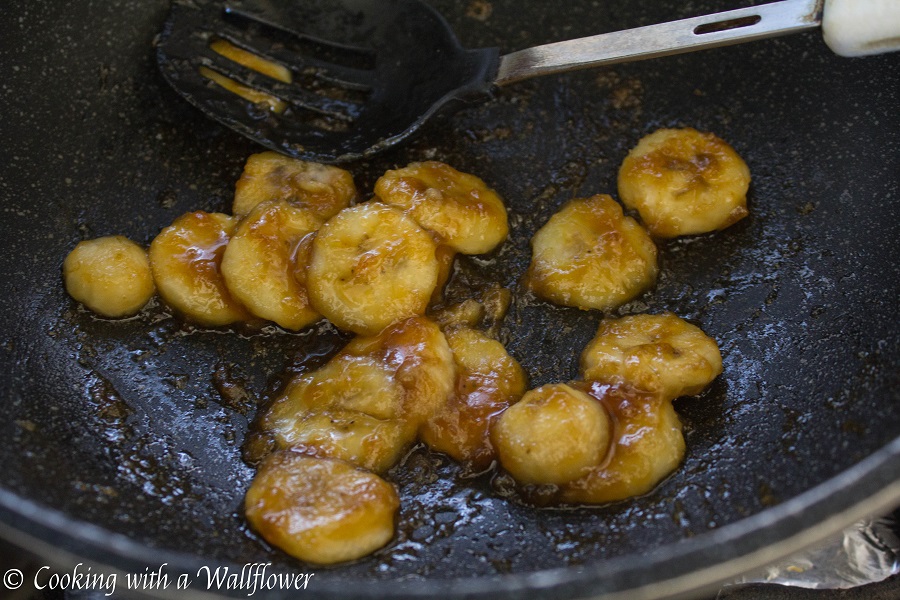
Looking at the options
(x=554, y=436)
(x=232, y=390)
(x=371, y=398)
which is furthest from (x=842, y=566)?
(x=232, y=390)

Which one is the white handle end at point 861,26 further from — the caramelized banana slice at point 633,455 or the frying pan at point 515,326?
the caramelized banana slice at point 633,455

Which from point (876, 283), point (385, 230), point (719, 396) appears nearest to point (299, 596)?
point (385, 230)

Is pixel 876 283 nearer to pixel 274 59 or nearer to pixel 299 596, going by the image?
pixel 299 596

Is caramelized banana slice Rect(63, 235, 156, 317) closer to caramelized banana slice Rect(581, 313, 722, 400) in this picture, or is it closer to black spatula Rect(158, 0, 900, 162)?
black spatula Rect(158, 0, 900, 162)

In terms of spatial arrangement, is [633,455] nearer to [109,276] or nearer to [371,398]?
[371,398]

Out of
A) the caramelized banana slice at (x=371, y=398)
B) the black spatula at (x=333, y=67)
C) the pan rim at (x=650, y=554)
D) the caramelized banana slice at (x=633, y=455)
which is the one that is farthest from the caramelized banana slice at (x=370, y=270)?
the pan rim at (x=650, y=554)

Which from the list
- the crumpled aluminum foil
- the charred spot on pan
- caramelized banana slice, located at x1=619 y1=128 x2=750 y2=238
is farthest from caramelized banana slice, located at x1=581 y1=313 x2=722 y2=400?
the charred spot on pan
